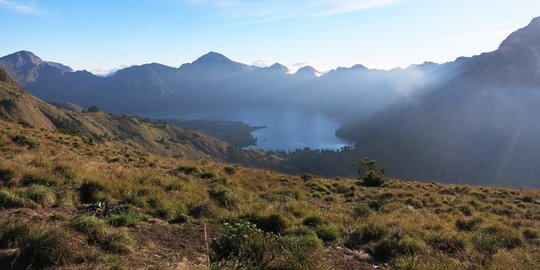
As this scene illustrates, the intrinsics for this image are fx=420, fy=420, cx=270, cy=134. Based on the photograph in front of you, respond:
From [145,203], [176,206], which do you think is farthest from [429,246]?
[145,203]

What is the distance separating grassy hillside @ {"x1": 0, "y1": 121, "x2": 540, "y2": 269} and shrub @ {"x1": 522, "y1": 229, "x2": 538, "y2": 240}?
52mm

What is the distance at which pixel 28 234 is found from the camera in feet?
19.1

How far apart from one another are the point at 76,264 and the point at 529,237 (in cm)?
1173

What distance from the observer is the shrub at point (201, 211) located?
10.0 meters

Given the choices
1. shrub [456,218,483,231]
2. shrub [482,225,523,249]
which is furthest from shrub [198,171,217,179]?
shrub [482,225,523,249]

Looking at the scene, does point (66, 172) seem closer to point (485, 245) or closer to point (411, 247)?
point (411, 247)

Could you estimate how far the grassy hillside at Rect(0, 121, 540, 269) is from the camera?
5.92 meters

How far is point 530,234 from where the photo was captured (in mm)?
11984

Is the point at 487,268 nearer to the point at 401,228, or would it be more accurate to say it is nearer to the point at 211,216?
the point at 401,228

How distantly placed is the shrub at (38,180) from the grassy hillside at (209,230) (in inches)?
0.9

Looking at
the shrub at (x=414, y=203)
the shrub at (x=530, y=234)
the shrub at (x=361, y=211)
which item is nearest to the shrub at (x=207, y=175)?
the shrub at (x=361, y=211)

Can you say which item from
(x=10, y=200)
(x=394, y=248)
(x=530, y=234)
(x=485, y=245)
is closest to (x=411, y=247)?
(x=394, y=248)

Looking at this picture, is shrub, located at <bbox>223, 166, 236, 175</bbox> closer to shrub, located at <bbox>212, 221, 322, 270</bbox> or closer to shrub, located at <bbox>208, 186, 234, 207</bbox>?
shrub, located at <bbox>208, 186, 234, 207</bbox>

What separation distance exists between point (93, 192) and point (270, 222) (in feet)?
14.9
